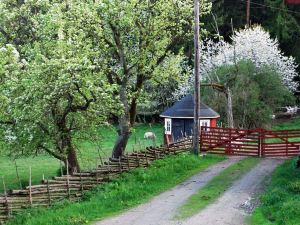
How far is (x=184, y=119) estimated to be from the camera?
123 feet

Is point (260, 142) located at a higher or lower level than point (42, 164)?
higher

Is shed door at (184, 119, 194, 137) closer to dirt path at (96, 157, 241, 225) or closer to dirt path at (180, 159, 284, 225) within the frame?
dirt path at (180, 159, 284, 225)

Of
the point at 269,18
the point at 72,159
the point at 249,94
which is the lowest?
the point at 72,159

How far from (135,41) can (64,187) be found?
29.6 feet

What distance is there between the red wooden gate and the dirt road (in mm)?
6070

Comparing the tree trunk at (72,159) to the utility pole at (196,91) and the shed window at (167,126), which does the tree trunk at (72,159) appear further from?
the shed window at (167,126)

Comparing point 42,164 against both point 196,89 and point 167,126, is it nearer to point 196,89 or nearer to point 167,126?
point 167,126

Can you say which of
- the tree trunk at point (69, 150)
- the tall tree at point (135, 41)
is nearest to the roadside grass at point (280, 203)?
the tall tree at point (135, 41)

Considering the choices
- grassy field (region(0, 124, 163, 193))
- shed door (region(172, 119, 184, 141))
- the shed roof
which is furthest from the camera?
shed door (region(172, 119, 184, 141))

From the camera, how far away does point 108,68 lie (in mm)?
24266

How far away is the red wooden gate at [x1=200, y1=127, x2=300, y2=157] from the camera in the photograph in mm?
29786

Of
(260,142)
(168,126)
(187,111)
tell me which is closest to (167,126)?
(168,126)

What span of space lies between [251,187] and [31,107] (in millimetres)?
9481

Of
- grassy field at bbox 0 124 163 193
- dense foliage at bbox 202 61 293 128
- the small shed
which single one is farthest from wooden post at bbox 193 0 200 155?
dense foliage at bbox 202 61 293 128
